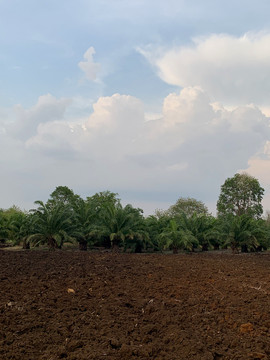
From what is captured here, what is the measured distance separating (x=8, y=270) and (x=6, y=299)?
156 inches

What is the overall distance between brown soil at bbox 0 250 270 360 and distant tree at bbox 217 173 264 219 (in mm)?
45331

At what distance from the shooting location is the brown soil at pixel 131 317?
492 cm

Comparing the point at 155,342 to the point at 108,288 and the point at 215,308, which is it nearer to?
the point at 215,308

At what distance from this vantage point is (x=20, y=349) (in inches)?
189

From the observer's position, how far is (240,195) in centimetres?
5444

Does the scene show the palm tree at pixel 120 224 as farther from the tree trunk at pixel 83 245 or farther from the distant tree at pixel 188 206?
the distant tree at pixel 188 206

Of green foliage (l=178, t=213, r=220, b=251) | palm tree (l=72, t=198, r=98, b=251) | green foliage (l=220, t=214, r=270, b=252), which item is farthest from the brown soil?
green foliage (l=178, t=213, r=220, b=251)

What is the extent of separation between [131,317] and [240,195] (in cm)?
5015

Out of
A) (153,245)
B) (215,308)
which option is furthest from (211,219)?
(215,308)

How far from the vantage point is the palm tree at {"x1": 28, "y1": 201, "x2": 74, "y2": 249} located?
21.8 metres

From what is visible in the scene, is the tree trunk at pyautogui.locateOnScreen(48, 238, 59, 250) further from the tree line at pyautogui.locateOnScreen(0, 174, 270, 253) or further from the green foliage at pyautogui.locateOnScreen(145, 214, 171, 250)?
the green foliage at pyautogui.locateOnScreen(145, 214, 171, 250)

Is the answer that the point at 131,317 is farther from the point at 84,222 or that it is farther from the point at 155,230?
the point at 155,230

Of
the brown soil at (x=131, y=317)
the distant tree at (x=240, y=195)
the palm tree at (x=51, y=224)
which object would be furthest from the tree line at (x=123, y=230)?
the distant tree at (x=240, y=195)

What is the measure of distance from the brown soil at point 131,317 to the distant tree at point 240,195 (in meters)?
45.3
